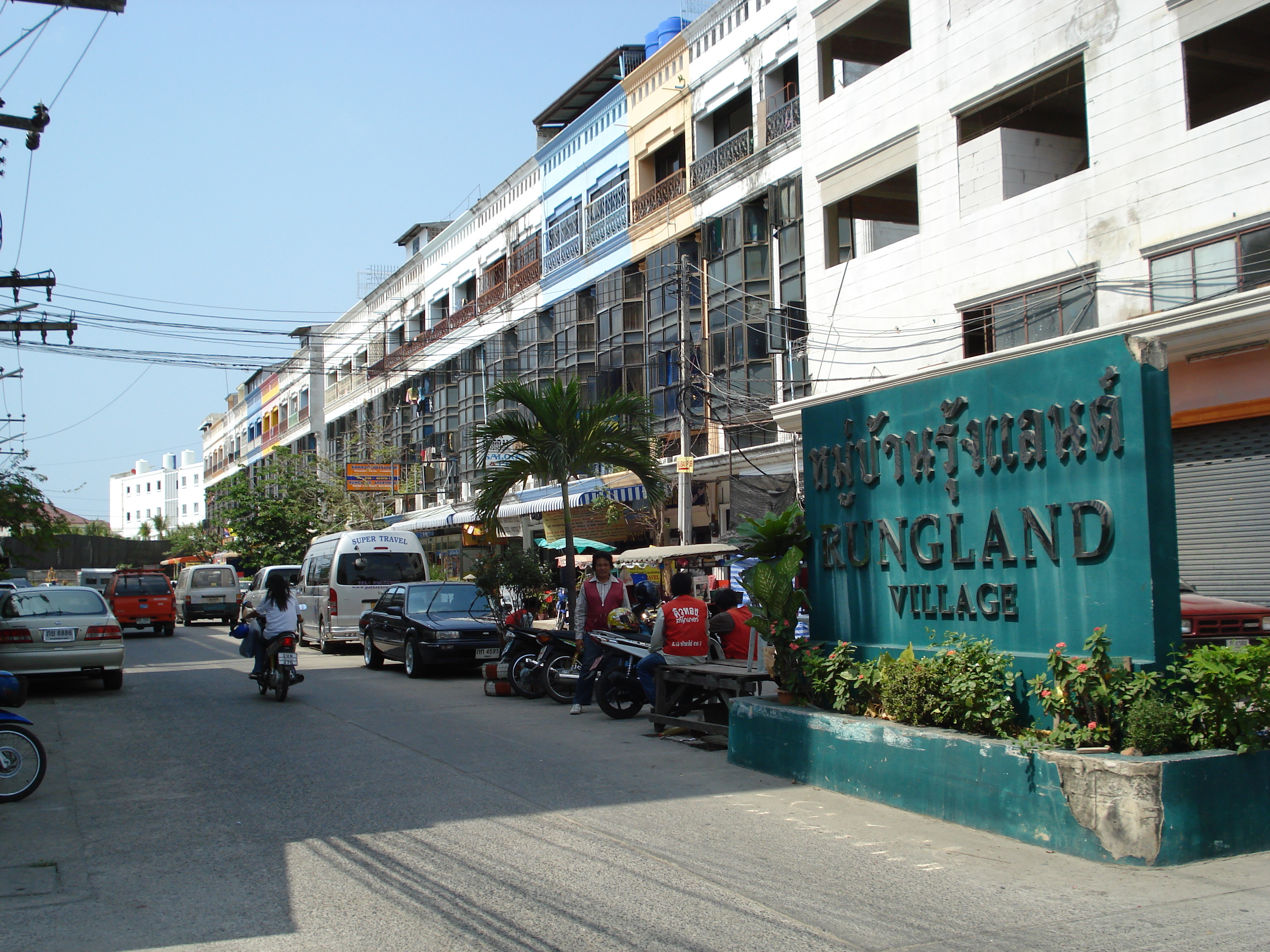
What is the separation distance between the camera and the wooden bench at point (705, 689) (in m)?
9.95

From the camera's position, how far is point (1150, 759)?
5906mm

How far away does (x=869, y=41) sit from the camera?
20438mm

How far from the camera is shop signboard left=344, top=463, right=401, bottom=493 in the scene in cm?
4003

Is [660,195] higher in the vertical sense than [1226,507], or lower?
higher

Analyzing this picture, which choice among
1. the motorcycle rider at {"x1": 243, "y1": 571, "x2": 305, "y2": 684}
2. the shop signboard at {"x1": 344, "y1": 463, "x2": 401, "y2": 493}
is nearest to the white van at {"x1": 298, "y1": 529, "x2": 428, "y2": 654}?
the motorcycle rider at {"x1": 243, "y1": 571, "x2": 305, "y2": 684}

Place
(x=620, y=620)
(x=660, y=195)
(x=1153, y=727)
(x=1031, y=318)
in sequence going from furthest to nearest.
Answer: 1. (x=660, y=195)
2. (x=1031, y=318)
3. (x=620, y=620)
4. (x=1153, y=727)

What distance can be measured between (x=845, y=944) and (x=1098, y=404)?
3722 millimetres

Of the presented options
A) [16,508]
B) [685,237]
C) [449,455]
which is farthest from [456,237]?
[16,508]

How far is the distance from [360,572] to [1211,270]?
1616 centimetres

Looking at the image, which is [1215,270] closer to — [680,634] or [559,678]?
[680,634]

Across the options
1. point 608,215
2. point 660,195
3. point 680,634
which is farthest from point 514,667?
point 608,215

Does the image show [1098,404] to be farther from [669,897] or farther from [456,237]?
[456,237]

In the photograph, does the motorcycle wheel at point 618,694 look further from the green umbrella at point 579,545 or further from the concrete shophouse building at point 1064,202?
the green umbrella at point 579,545

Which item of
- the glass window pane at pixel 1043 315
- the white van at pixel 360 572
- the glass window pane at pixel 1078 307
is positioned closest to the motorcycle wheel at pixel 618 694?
the glass window pane at pixel 1078 307
